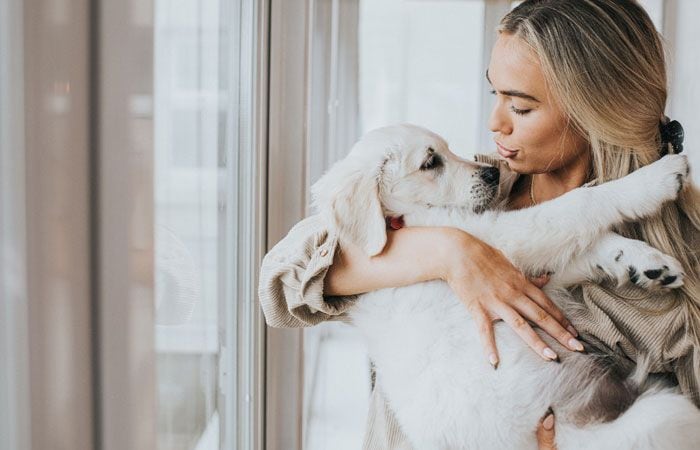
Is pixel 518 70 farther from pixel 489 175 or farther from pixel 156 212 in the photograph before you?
pixel 156 212

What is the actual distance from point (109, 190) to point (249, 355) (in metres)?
1.79

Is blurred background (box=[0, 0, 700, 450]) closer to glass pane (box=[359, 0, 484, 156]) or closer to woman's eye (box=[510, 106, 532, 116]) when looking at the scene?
woman's eye (box=[510, 106, 532, 116])

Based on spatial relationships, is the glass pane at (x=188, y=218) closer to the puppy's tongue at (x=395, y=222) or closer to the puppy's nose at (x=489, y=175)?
the puppy's tongue at (x=395, y=222)

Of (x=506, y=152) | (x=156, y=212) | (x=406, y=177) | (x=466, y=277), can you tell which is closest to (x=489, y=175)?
(x=506, y=152)

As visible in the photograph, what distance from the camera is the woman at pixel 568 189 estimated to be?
1.11m

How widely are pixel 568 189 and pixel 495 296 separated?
0.36 meters

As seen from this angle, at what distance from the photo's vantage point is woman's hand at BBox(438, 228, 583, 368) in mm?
1114

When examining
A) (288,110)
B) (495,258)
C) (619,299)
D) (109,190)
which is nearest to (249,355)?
(288,110)

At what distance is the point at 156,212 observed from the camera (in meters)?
0.78

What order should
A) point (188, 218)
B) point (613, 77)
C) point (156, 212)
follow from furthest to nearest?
1. point (188, 218)
2. point (613, 77)
3. point (156, 212)

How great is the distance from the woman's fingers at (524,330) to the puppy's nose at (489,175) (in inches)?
13.5

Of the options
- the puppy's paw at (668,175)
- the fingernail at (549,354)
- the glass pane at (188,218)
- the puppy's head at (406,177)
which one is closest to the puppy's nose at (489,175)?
the puppy's head at (406,177)

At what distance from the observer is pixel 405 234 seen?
127 centimetres

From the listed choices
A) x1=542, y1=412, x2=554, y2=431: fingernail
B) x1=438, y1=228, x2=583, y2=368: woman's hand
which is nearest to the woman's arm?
x1=438, y1=228, x2=583, y2=368: woman's hand
